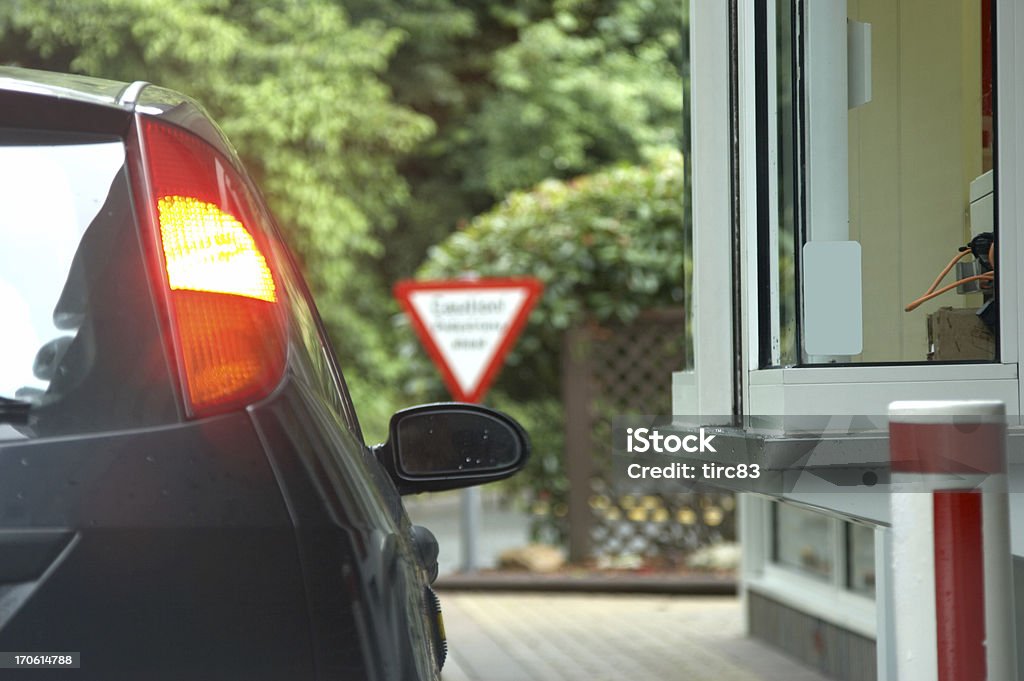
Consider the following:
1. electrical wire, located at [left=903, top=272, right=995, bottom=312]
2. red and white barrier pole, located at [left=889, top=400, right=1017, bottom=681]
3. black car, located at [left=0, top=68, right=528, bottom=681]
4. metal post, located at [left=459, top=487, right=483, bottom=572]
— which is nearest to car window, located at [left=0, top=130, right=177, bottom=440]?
black car, located at [left=0, top=68, right=528, bottom=681]

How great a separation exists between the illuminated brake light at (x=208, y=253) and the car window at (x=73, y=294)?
37 mm

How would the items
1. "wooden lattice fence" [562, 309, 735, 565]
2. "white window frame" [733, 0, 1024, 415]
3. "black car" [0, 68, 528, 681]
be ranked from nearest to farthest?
"black car" [0, 68, 528, 681] → "white window frame" [733, 0, 1024, 415] → "wooden lattice fence" [562, 309, 735, 565]

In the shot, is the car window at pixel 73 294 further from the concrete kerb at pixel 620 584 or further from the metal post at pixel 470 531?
the metal post at pixel 470 531

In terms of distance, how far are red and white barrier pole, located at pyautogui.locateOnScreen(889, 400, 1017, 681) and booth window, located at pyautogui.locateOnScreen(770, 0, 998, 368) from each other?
1192 millimetres

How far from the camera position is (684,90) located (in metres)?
3.62

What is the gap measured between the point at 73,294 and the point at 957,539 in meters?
1.06

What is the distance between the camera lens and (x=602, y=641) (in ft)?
23.1

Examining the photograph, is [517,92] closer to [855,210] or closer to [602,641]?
[602,641]

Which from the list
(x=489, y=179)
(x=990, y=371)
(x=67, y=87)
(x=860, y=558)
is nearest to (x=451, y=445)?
(x=67, y=87)

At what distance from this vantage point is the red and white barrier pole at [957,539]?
1771mm

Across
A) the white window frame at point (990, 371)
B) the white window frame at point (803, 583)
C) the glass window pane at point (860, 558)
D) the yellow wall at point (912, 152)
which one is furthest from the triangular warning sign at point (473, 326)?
the white window frame at point (990, 371)

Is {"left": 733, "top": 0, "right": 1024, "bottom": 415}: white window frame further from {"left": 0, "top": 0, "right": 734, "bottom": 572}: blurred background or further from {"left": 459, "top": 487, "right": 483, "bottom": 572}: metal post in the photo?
{"left": 0, "top": 0, "right": 734, "bottom": 572}: blurred background

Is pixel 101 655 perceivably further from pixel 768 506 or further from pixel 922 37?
pixel 768 506

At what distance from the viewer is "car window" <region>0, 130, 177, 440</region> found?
154 centimetres
